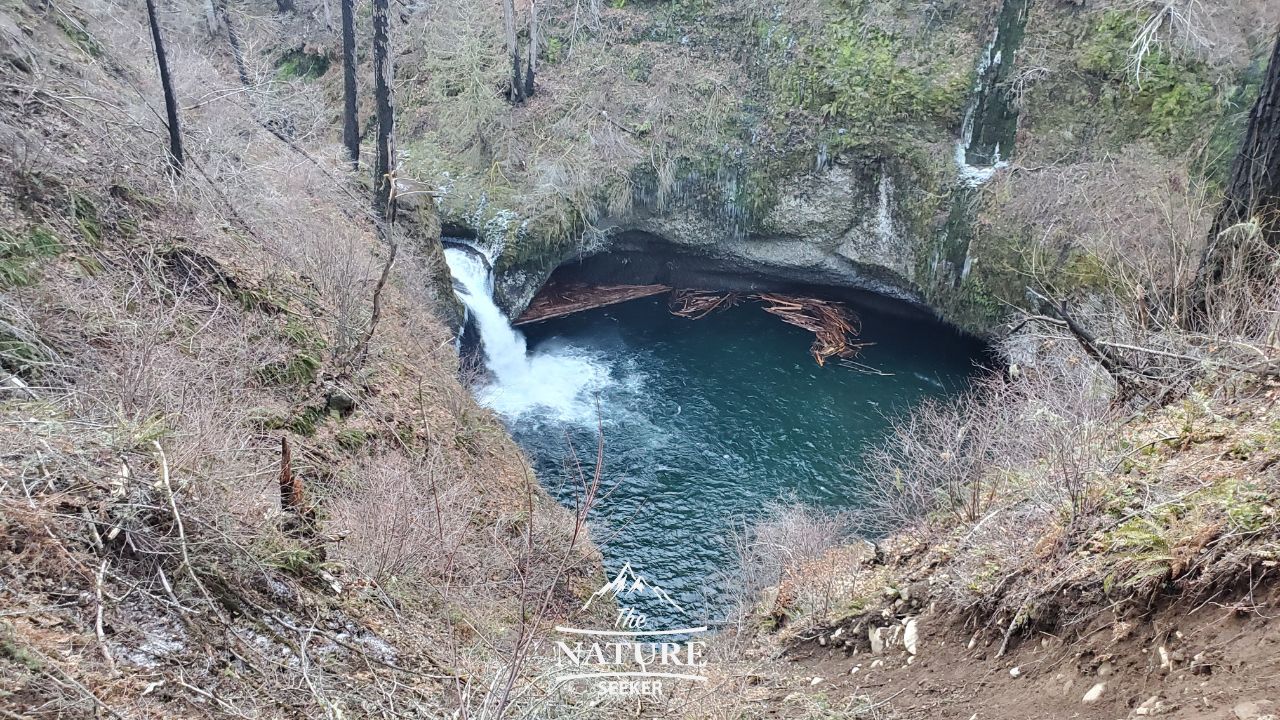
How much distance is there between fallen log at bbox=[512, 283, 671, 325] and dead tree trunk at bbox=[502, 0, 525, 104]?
631 cm

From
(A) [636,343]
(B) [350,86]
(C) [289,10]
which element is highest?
(C) [289,10]

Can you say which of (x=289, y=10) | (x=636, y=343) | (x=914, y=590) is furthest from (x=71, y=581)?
(x=289, y=10)

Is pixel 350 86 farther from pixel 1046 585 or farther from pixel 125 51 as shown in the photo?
pixel 1046 585

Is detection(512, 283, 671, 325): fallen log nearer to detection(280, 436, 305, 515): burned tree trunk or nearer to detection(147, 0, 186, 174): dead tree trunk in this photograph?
detection(147, 0, 186, 174): dead tree trunk

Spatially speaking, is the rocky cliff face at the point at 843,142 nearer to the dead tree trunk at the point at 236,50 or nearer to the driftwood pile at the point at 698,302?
the driftwood pile at the point at 698,302

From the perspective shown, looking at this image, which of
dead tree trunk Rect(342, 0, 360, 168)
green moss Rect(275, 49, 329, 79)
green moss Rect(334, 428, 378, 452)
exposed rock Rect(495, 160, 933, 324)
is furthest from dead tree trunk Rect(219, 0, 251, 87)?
green moss Rect(334, 428, 378, 452)

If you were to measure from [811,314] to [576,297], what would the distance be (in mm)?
7649

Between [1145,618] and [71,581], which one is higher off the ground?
[71,581]

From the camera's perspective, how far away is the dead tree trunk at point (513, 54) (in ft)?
70.4

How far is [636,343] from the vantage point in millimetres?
21203

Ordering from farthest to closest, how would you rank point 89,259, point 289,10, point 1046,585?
point 289,10, point 89,259, point 1046,585

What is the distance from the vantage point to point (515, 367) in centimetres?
1975

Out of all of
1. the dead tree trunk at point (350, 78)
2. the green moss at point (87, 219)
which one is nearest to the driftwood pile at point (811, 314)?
the dead tree trunk at point (350, 78)

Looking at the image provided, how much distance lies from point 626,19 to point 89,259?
65.3 ft
